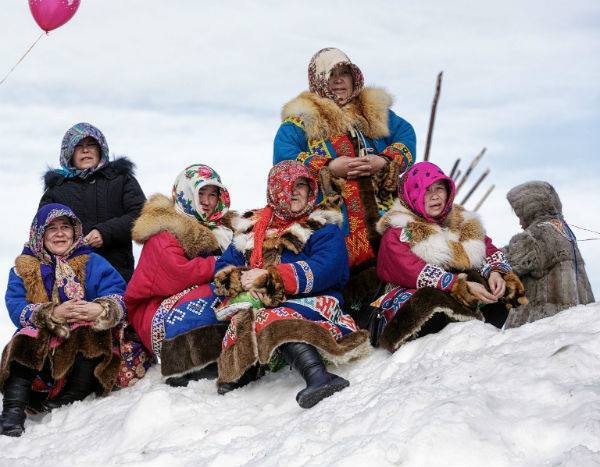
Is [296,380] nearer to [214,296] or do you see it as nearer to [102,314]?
[214,296]

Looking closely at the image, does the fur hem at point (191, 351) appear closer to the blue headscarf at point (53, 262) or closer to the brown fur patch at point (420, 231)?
the blue headscarf at point (53, 262)

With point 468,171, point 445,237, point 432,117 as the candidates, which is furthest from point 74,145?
point 468,171

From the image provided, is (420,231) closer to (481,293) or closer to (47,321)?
(481,293)

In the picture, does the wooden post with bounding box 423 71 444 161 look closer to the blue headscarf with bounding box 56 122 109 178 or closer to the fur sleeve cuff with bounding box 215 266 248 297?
the blue headscarf with bounding box 56 122 109 178

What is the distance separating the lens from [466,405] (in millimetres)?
3504

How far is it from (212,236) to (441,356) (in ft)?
6.59

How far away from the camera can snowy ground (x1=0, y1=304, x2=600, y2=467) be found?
10.8 feet

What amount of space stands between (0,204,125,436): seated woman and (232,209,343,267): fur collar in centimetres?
106

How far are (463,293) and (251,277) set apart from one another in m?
1.21

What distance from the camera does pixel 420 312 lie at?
15.7 feet

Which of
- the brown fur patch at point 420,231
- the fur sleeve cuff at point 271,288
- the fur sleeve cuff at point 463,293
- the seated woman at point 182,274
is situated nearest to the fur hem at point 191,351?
the seated woman at point 182,274

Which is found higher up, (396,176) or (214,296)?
(396,176)

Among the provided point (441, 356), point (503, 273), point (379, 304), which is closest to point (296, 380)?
point (379, 304)

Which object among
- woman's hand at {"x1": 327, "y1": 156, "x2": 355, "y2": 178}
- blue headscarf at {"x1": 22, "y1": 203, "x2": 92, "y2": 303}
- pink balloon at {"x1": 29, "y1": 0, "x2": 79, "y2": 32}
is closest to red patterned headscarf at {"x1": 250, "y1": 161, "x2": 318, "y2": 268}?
woman's hand at {"x1": 327, "y1": 156, "x2": 355, "y2": 178}
